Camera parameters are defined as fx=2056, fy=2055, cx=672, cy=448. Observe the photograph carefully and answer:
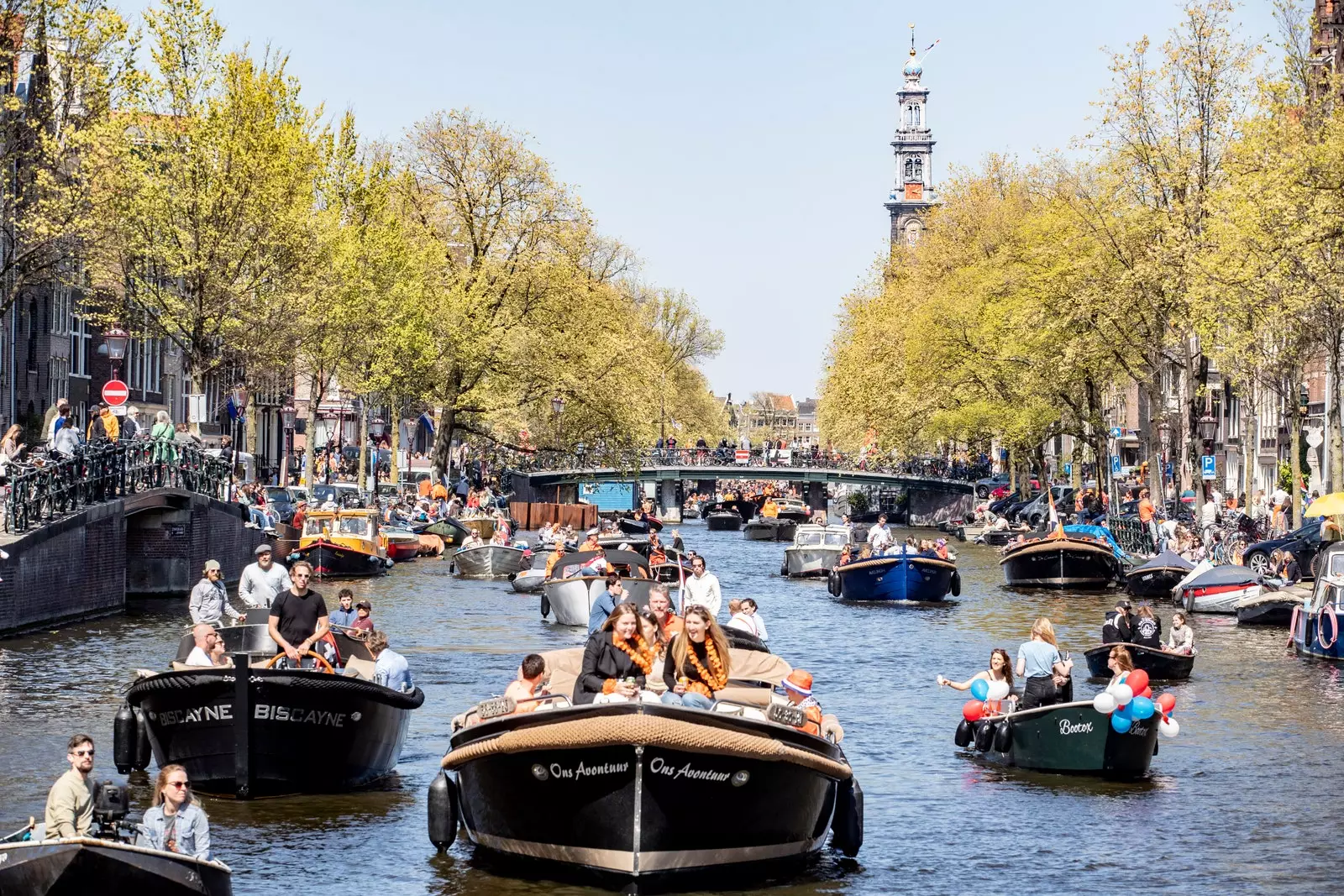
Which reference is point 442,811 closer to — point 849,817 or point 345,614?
point 849,817

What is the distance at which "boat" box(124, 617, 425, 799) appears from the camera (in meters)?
21.6

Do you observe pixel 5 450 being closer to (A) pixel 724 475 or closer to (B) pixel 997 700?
(B) pixel 997 700

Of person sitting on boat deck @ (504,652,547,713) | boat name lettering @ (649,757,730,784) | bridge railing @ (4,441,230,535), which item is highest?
bridge railing @ (4,441,230,535)

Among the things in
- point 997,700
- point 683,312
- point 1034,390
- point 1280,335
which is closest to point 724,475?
point 683,312

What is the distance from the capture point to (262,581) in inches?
1161

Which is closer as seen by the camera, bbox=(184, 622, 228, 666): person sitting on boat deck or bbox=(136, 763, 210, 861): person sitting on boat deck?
bbox=(136, 763, 210, 861): person sitting on boat deck

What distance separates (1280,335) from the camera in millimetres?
50781

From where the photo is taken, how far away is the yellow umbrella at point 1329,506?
151 feet

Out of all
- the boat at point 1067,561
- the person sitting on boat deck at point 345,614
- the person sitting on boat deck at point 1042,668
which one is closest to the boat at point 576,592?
the boat at point 1067,561

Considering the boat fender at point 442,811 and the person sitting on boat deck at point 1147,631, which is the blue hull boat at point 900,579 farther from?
the boat fender at point 442,811

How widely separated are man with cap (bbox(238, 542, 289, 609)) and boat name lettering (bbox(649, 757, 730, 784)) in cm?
1297

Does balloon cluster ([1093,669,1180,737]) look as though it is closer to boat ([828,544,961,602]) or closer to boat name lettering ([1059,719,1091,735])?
boat name lettering ([1059,719,1091,735])

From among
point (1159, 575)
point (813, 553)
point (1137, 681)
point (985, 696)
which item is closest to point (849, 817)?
point (1137, 681)

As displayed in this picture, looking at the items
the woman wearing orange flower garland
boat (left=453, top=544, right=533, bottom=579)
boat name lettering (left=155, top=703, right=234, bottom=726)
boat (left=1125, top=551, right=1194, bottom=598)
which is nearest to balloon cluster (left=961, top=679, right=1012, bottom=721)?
the woman wearing orange flower garland
